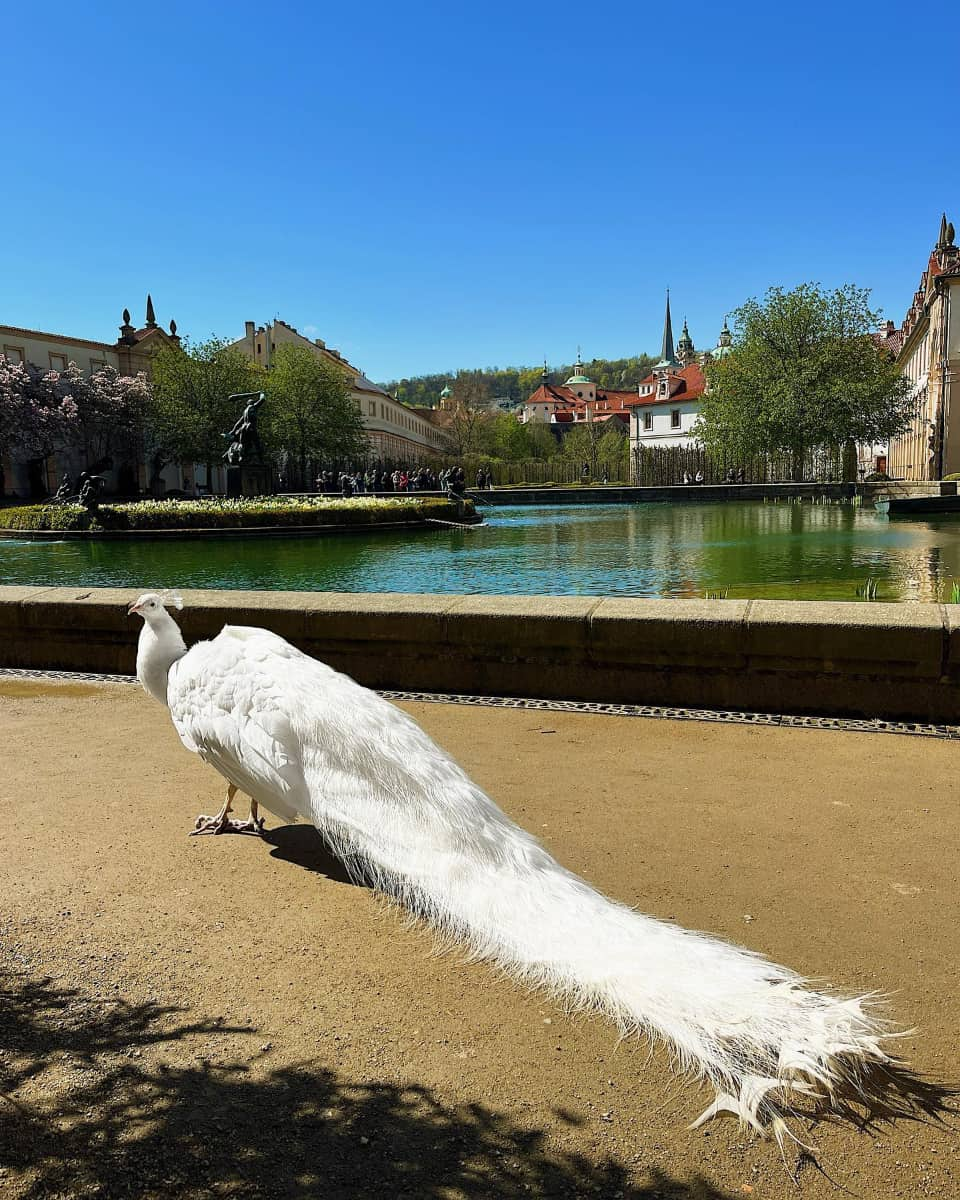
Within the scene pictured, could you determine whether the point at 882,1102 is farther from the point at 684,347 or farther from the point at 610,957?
the point at 684,347

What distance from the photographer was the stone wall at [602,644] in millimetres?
5574

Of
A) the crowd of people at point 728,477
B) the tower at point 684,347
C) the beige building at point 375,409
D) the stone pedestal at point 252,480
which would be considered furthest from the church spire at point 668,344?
the stone pedestal at point 252,480

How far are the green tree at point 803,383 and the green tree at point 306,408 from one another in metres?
24.4

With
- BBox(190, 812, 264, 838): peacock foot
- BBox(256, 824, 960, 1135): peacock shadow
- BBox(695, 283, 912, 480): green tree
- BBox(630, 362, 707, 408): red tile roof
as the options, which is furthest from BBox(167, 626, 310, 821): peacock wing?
BBox(630, 362, 707, 408): red tile roof

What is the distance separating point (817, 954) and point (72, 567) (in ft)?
61.7

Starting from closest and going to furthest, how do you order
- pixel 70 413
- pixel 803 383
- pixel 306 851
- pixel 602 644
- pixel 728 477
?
pixel 306 851 → pixel 602 644 → pixel 803 383 → pixel 70 413 → pixel 728 477

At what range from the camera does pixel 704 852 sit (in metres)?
3.63

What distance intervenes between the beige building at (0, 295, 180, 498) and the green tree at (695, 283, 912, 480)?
39.0 metres

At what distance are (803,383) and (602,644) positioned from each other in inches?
1735

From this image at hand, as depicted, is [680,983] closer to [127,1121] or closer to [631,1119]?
[631,1119]

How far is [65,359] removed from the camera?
63281 mm

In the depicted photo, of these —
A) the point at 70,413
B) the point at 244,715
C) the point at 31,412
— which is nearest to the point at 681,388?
the point at 70,413

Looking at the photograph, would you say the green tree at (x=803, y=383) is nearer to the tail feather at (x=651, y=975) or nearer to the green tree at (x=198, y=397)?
the green tree at (x=198, y=397)

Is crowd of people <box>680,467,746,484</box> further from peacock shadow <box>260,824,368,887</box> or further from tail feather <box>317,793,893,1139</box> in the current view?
tail feather <box>317,793,893,1139</box>
